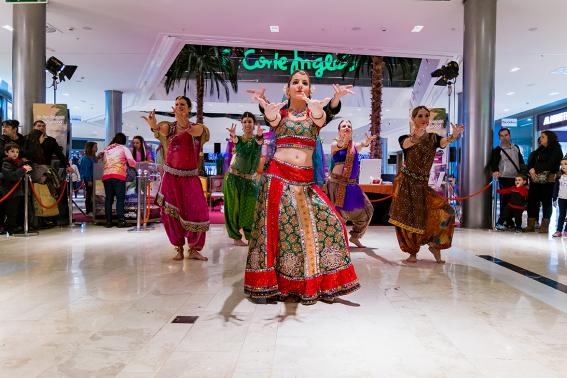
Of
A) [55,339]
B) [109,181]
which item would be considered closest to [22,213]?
[109,181]

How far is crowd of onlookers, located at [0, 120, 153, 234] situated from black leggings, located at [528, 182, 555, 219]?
6610mm

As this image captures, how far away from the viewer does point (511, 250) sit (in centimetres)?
571

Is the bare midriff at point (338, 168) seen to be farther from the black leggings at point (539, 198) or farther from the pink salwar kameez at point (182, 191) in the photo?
the black leggings at point (539, 198)

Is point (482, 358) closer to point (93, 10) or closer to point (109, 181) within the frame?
point (109, 181)

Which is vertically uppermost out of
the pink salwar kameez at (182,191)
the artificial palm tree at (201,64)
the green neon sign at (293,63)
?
the green neon sign at (293,63)

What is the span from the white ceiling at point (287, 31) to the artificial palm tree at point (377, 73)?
2.48ft

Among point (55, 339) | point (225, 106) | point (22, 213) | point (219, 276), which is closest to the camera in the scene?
point (55, 339)

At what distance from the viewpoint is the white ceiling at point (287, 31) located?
341 inches

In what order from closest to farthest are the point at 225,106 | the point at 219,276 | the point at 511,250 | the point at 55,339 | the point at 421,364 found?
the point at 421,364 < the point at 55,339 < the point at 219,276 < the point at 511,250 < the point at 225,106

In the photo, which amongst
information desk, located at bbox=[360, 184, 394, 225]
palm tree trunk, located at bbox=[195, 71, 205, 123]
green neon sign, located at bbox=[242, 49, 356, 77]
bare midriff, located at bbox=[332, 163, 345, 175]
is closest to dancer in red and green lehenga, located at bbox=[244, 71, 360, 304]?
bare midriff, located at bbox=[332, 163, 345, 175]

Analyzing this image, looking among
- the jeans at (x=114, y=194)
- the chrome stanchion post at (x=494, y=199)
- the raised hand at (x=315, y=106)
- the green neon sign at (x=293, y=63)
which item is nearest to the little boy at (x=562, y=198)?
the chrome stanchion post at (x=494, y=199)

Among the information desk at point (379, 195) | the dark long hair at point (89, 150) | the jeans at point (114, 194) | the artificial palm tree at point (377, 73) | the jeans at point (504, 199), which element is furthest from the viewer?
the artificial palm tree at point (377, 73)

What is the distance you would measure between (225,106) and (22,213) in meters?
13.2

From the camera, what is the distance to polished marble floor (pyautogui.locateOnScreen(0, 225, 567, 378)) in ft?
6.86
